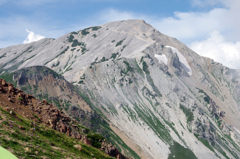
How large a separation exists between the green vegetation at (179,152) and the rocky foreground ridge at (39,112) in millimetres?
133675

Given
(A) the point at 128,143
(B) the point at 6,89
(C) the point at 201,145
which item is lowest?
(A) the point at 128,143

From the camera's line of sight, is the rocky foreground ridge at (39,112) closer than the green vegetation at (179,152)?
Yes

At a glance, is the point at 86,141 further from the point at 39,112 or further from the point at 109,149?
the point at 39,112

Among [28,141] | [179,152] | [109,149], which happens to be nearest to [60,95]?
[179,152]

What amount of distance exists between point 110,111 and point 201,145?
95.1 metres

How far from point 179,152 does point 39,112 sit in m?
157

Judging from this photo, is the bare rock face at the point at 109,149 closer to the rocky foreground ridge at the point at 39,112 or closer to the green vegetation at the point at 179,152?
the rocky foreground ridge at the point at 39,112

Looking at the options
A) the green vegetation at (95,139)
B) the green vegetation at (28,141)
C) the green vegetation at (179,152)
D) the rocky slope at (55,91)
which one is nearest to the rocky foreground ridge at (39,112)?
the green vegetation at (95,139)

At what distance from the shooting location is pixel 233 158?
194m

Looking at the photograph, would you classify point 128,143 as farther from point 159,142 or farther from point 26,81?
point 26,81

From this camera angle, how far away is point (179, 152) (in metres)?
174

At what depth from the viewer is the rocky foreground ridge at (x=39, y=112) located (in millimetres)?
41812

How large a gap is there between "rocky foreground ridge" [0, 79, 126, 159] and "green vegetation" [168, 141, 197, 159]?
133675 millimetres

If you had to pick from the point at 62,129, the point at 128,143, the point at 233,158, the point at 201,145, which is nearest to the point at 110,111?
the point at 128,143
